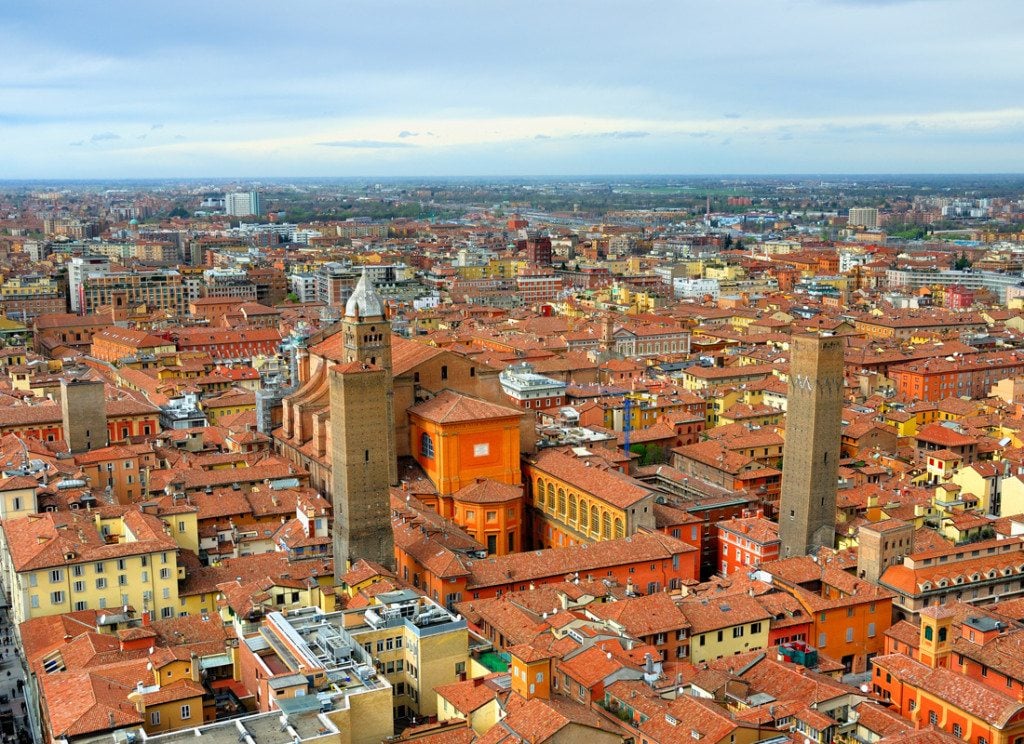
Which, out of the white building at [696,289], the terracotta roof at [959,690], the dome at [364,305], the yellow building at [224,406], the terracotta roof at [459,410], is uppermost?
the dome at [364,305]

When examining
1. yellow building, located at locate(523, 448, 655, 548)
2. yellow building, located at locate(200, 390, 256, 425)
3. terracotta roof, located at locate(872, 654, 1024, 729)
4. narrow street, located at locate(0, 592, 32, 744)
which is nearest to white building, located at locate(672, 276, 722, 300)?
yellow building, located at locate(200, 390, 256, 425)

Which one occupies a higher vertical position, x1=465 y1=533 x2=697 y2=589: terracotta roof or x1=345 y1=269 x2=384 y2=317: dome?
x1=345 y1=269 x2=384 y2=317: dome

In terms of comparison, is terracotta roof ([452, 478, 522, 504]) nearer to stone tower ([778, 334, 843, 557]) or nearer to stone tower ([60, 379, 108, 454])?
stone tower ([778, 334, 843, 557])

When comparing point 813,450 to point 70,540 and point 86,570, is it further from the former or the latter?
point 70,540

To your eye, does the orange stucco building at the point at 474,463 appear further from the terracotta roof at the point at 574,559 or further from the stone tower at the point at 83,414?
the stone tower at the point at 83,414

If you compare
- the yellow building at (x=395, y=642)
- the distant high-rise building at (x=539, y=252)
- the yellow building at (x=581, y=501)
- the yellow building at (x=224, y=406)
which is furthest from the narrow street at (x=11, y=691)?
the distant high-rise building at (x=539, y=252)
